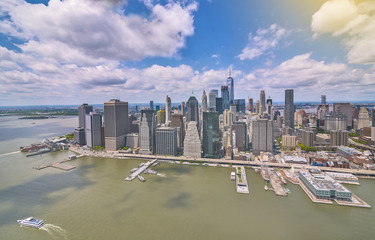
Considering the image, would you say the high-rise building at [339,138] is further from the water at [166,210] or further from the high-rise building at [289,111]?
the high-rise building at [289,111]

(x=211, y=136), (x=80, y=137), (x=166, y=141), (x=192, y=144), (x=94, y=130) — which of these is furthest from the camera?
(x=80, y=137)

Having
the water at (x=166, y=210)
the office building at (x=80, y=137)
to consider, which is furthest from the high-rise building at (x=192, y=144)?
the office building at (x=80, y=137)

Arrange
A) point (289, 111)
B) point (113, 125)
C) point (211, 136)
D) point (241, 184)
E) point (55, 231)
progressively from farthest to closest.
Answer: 1. point (289, 111)
2. point (113, 125)
3. point (211, 136)
4. point (241, 184)
5. point (55, 231)

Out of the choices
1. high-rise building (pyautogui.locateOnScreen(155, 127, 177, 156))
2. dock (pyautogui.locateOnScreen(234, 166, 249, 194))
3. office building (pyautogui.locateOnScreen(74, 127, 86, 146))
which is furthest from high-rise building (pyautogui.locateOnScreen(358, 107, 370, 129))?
office building (pyautogui.locateOnScreen(74, 127, 86, 146))

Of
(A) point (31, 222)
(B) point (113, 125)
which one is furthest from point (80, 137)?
(A) point (31, 222)

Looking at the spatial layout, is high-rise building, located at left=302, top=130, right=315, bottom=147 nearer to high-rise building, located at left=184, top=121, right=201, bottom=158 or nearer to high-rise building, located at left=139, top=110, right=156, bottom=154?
high-rise building, located at left=184, top=121, right=201, bottom=158

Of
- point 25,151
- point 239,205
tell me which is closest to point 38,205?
point 239,205

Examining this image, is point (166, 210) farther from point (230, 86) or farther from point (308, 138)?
point (230, 86)
